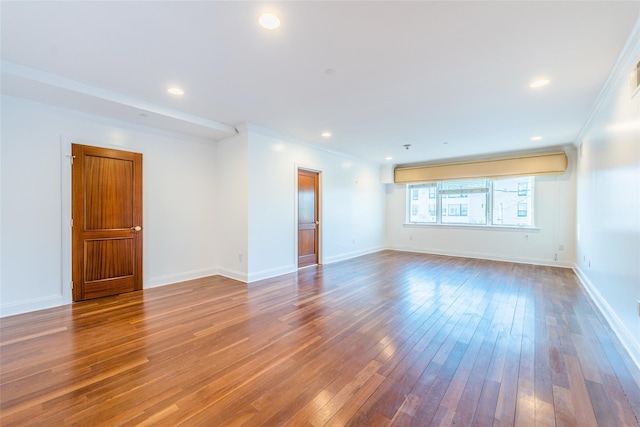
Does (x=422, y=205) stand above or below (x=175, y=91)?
below

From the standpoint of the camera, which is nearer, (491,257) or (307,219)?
(307,219)

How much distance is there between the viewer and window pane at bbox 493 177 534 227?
6.23 metres

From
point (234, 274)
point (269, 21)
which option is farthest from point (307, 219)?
point (269, 21)

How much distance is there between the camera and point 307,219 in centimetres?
577

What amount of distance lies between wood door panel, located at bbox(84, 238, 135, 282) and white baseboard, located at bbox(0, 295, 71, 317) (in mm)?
335

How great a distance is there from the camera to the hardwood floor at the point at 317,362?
63.6 inches

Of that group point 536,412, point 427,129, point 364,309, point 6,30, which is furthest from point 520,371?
point 6,30

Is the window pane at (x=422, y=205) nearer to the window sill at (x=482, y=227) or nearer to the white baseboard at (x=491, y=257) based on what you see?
the window sill at (x=482, y=227)

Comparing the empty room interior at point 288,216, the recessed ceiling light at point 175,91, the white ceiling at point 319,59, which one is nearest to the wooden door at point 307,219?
the empty room interior at point 288,216

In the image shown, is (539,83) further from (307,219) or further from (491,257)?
(491,257)

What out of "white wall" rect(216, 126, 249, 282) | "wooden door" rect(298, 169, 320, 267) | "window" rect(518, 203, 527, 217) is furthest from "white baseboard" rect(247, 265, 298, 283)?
"window" rect(518, 203, 527, 217)

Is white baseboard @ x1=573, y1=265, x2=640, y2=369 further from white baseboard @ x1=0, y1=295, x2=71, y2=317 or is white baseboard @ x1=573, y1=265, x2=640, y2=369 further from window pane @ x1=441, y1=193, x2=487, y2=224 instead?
white baseboard @ x1=0, y1=295, x2=71, y2=317

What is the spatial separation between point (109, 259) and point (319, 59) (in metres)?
3.83

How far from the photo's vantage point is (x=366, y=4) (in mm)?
1808
